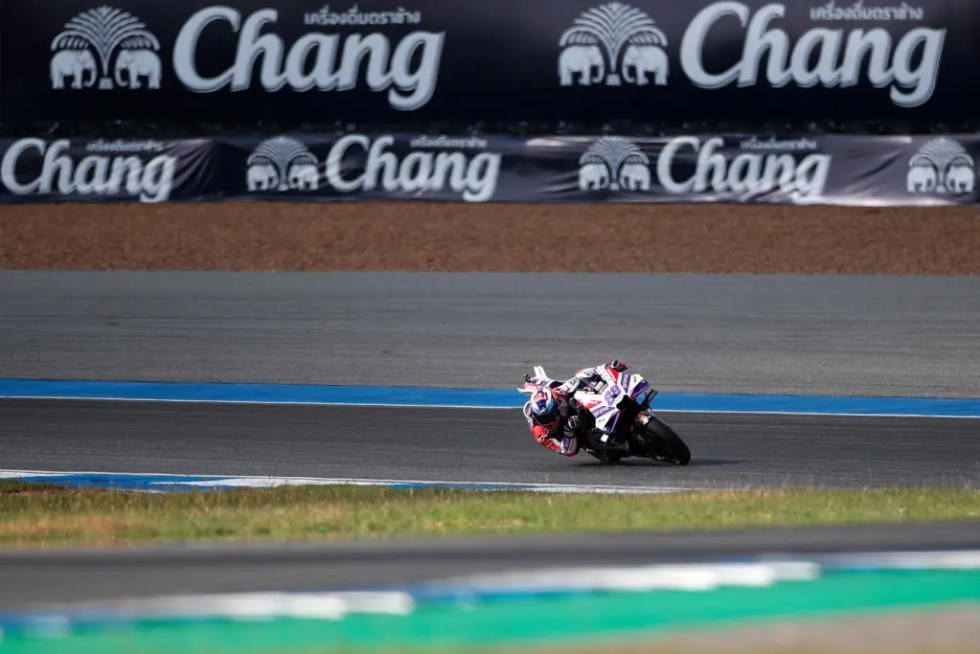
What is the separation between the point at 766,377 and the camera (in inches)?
656

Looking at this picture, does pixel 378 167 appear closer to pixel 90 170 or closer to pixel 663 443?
pixel 90 170

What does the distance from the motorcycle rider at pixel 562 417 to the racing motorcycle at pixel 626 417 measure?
0.04 m

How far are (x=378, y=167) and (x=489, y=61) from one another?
7.32 ft

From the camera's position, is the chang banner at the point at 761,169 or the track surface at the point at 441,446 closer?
the track surface at the point at 441,446

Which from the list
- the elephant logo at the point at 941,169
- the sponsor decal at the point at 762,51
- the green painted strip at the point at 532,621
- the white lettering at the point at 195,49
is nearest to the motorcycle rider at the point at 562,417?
the green painted strip at the point at 532,621

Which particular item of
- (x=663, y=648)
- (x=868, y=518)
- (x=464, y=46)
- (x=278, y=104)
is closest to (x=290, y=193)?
(x=278, y=104)

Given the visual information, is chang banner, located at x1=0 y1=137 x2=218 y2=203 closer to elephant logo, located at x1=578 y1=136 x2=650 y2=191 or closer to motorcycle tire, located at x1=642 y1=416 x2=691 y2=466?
elephant logo, located at x1=578 y1=136 x2=650 y2=191

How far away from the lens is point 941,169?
78.8 ft

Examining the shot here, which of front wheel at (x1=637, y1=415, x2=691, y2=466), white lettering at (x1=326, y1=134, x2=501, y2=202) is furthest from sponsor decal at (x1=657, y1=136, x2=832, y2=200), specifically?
front wheel at (x1=637, y1=415, x2=691, y2=466)

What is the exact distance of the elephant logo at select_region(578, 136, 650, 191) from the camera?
81.9ft

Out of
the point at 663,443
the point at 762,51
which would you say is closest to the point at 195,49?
the point at 762,51

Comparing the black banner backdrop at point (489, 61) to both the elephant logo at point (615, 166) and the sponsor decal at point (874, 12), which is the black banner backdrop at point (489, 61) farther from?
the elephant logo at point (615, 166)

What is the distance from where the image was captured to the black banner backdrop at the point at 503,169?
80.1 ft

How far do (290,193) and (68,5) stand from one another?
4.57 meters
